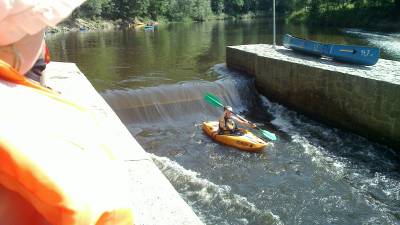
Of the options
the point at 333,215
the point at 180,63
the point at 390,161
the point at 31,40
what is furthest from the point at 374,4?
the point at 31,40

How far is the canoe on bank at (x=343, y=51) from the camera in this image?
10.6m

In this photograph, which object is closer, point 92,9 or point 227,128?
point 227,128

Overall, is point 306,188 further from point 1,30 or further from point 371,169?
point 1,30

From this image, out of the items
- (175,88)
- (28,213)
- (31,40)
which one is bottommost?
(175,88)

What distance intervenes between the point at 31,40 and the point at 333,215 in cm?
609

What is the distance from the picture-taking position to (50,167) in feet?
2.21

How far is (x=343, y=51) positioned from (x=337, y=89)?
1.68m

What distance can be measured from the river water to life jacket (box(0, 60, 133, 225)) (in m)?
5.50

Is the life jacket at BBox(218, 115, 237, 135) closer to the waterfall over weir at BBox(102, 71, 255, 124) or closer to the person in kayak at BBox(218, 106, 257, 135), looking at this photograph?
the person in kayak at BBox(218, 106, 257, 135)

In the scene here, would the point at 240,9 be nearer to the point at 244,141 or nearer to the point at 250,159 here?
the point at 244,141

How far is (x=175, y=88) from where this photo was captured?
12.2 meters

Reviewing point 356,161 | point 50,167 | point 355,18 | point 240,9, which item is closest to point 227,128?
point 356,161

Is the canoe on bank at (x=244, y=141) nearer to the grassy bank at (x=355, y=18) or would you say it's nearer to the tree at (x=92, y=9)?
the grassy bank at (x=355, y=18)

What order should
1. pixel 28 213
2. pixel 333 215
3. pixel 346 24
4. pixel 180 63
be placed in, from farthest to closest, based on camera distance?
pixel 346 24 < pixel 180 63 < pixel 333 215 < pixel 28 213
